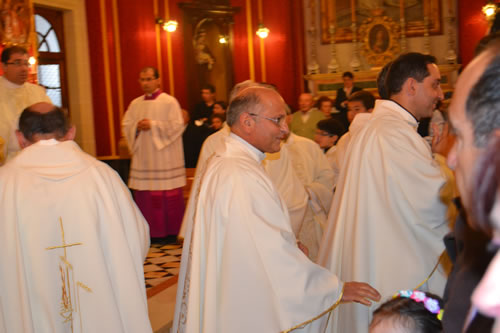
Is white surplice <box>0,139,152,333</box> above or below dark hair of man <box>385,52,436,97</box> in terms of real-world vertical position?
below

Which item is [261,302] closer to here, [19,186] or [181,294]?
[181,294]

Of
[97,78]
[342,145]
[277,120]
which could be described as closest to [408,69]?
[277,120]

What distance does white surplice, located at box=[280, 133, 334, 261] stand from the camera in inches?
218

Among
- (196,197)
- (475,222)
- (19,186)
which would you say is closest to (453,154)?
(475,222)

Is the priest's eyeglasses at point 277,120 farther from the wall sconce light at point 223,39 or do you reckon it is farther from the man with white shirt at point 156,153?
the wall sconce light at point 223,39

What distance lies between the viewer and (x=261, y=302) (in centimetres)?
266

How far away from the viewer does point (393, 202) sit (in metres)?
3.31

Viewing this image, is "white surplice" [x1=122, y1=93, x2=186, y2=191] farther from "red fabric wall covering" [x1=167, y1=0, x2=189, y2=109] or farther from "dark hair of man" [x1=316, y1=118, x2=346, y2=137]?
"red fabric wall covering" [x1=167, y1=0, x2=189, y2=109]

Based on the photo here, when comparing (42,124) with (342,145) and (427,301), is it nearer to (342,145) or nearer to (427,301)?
(427,301)

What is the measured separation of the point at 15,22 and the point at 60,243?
7.38 m

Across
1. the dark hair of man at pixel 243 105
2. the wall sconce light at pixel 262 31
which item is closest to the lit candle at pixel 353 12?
the wall sconce light at pixel 262 31

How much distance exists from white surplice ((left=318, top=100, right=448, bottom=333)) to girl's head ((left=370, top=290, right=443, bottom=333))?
150 cm

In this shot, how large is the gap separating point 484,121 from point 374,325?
103 cm

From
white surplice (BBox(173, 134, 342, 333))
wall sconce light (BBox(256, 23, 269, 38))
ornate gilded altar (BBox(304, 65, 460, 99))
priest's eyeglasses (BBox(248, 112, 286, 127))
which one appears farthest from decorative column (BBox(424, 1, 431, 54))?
white surplice (BBox(173, 134, 342, 333))
